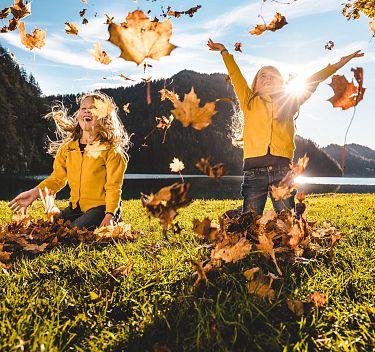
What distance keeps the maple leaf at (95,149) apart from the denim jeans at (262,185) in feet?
5.78

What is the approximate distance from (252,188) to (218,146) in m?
110

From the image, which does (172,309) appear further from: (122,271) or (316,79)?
(316,79)

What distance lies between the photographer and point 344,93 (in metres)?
1.85

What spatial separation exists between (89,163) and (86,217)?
2.15ft

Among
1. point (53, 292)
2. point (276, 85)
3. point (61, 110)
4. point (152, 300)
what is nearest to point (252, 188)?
point (276, 85)

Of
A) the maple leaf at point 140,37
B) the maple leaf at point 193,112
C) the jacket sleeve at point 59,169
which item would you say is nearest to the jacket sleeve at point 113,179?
the jacket sleeve at point 59,169

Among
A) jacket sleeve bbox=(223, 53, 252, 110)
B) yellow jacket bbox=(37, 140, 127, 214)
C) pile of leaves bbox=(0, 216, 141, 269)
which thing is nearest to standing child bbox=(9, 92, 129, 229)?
yellow jacket bbox=(37, 140, 127, 214)

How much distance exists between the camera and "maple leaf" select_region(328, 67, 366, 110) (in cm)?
181

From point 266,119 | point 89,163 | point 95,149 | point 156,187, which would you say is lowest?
point 156,187

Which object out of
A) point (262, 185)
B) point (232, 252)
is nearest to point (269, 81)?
point (262, 185)

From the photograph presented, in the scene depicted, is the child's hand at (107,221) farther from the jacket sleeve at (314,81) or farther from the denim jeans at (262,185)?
the jacket sleeve at (314,81)

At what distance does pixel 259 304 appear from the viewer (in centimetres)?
187

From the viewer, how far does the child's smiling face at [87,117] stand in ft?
12.9

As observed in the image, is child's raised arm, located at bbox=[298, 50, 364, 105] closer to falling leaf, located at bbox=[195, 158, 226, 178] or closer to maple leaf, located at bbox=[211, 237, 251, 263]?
falling leaf, located at bbox=[195, 158, 226, 178]
